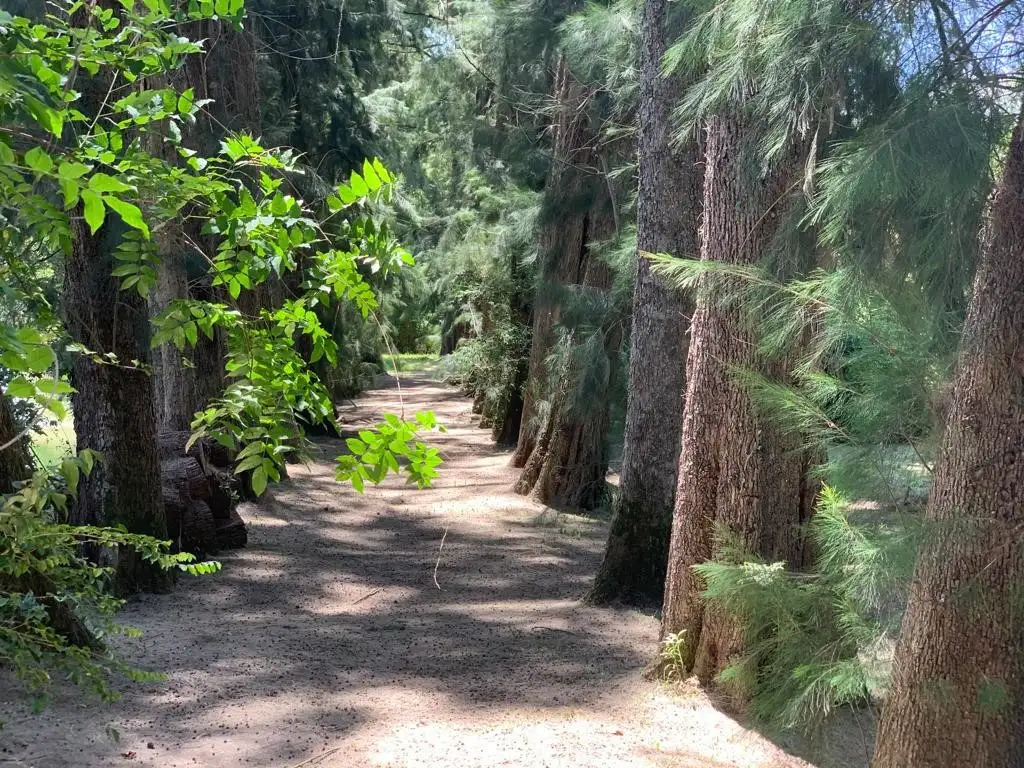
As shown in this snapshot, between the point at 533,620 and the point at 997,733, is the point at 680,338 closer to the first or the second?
the point at 533,620

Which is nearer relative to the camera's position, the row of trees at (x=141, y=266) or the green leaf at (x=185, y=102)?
the row of trees at (x=141, y=266)

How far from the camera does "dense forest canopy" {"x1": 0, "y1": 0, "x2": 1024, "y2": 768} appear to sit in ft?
8.48

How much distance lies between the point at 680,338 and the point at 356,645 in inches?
136

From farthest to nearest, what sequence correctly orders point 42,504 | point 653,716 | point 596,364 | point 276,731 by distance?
point 596,364, point 653,716, point 276,731, point 42,504

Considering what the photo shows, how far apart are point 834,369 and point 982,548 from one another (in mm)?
1909

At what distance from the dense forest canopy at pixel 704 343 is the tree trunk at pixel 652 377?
0.03 metres

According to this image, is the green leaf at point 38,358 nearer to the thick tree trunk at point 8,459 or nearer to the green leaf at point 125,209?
the green leaf at point 125,209

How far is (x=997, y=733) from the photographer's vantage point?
364cm

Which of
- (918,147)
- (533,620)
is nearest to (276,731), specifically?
(533,620)

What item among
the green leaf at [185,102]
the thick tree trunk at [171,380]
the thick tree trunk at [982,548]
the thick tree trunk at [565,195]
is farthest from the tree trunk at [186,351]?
the thick tree trunk at [982,548]

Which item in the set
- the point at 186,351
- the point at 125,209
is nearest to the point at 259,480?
the point at 125,209

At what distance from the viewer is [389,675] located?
6391mm

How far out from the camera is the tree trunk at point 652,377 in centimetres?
772

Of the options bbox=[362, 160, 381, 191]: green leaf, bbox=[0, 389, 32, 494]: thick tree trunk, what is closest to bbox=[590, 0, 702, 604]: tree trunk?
bbox=[0, 389, 32, 494]: thick tree trunk
